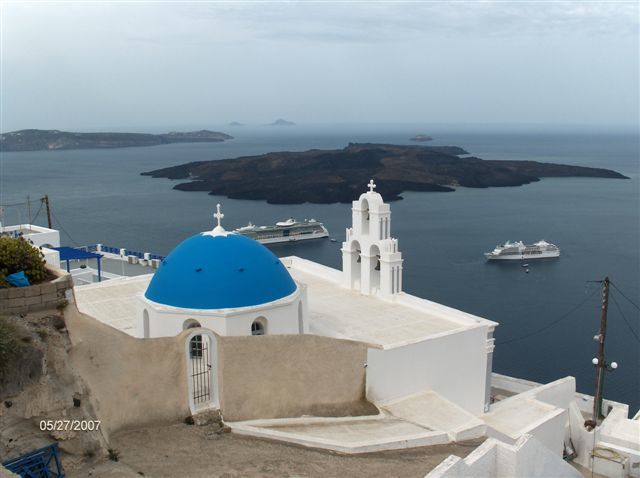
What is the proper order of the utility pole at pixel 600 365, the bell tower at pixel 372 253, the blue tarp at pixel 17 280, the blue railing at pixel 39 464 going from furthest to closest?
1. the utility pole at pixel 600 365
2. the bell tower at pixel 372 253
3. the blue tarp at pixel 17 280
4. the blue railing at pixel 39 464

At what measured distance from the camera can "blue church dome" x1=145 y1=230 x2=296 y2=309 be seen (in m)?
13.3

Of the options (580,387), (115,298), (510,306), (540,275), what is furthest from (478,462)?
(540,275)

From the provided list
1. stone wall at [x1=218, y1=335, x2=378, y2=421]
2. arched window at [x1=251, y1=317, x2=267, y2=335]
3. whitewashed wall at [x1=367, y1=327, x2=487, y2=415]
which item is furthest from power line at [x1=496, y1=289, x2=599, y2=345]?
arched window at [x1=251, y1=317, x2=267, y2=335]

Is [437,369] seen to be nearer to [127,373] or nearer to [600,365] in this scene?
[600,365]

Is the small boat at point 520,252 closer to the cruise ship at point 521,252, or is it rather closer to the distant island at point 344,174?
the cruise ship at point 521,252

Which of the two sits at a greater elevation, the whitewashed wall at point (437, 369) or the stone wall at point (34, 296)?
the stone wall at point (34, 296)

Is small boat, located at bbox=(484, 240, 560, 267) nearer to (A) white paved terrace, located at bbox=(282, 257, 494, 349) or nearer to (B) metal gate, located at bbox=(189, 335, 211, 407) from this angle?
(A) white paved terrace, located at bbox=(282, 257, 494, 349)

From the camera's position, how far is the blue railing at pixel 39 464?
26.2ft

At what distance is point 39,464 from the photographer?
8234 mm

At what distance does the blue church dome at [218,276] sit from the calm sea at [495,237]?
56.2 feet
